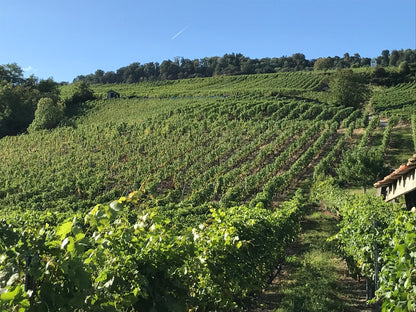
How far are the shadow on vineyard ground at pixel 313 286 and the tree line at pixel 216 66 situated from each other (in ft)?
338

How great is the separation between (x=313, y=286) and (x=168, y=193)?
15.1 m

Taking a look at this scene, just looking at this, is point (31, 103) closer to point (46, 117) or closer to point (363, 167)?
point (46, 117)

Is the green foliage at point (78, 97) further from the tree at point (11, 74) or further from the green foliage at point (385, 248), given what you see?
the green foliage at point (385, 248)

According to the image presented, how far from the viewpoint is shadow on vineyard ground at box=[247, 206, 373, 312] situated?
679cm

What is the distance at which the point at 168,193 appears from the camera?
22031 millimetres

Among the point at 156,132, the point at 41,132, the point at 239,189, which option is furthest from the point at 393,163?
the point at 41,132

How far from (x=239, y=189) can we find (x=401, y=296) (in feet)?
59.4

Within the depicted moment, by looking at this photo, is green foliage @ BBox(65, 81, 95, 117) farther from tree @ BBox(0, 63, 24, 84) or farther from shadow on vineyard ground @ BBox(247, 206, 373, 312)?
shadow on vineyard ground @ BBox(247, 206, 373, 312)

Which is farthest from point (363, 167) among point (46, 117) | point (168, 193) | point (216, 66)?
point (216, 66)

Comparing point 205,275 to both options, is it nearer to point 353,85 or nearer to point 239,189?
point 239,189

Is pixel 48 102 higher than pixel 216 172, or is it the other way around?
pixel 48 102

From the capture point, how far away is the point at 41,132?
46.3m

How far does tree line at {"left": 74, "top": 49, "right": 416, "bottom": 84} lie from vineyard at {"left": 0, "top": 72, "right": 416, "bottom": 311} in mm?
42544

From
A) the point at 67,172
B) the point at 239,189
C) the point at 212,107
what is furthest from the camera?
the point at 212,107
